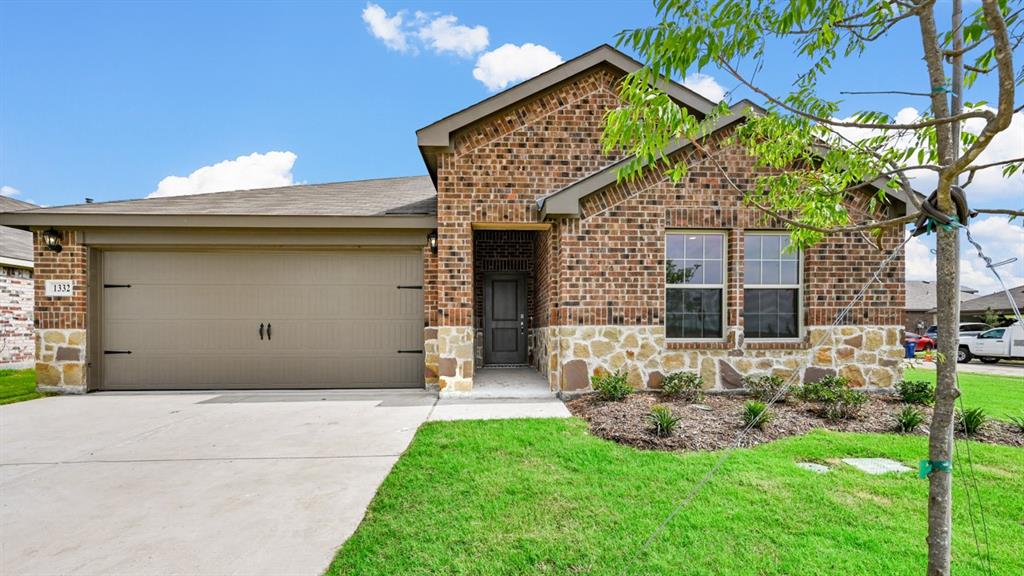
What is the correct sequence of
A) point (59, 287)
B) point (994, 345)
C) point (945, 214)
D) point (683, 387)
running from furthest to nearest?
1. point (994, 345)
2. point (59, 287)
3. point (683, 387)
4. point (945, 214)

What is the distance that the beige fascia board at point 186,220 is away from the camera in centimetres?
739

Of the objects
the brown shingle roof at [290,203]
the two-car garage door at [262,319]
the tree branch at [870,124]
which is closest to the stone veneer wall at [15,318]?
the brown shingle roof at [290,203]

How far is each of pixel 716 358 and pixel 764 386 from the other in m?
0.75

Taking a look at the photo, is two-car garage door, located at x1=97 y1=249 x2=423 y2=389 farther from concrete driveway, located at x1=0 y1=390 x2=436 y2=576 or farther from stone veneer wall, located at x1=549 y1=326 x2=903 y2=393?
stone veneer wall, located at x1=549 y1=326 x2=903 y2=393

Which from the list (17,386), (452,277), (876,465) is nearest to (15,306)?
(17,386)

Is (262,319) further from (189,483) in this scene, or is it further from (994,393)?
(994,393)

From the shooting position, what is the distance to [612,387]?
21.2 feet

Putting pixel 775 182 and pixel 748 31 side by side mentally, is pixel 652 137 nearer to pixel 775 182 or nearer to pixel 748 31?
pixel 748 31

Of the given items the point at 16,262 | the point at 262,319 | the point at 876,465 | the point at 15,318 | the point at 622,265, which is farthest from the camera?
the point at 15,318

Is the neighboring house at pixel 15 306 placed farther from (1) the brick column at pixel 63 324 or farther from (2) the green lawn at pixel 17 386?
(1) the brick column at pixel 63 324

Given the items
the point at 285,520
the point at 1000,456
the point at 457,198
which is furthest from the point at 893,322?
the point at 285,520

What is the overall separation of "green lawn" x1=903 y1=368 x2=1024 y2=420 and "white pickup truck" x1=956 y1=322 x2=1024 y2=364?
7.25 m

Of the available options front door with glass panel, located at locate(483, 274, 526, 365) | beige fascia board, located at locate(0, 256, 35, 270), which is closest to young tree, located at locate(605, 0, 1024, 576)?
front door with glass panel, located at locate(483, 274, 526, 365)

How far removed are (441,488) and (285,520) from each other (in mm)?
1101
